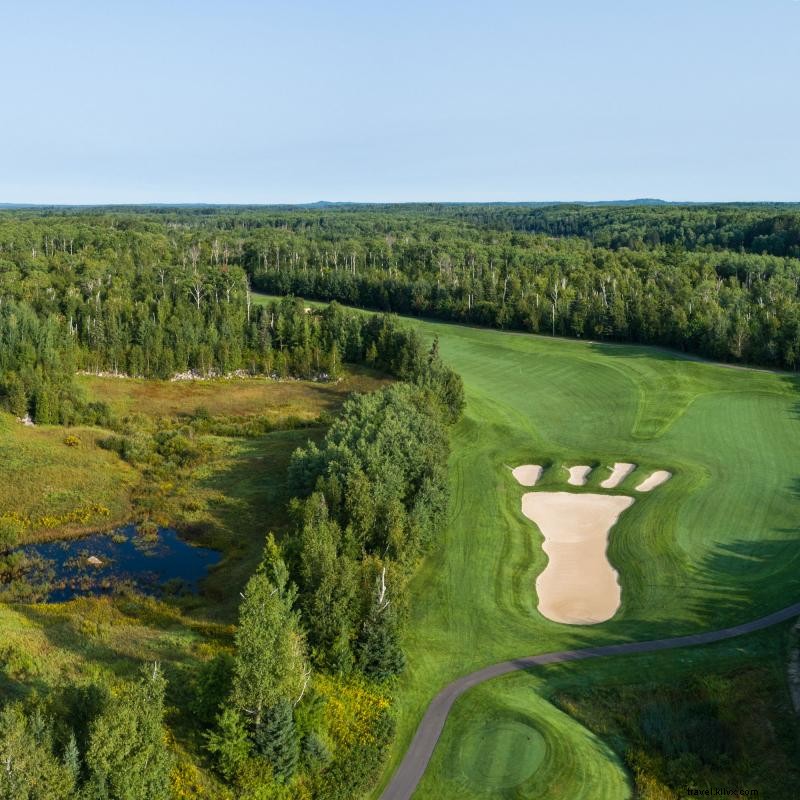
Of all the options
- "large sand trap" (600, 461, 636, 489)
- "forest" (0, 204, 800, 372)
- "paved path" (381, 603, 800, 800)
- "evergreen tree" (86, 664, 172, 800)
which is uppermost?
"forest" (0, 204, 800, 372)

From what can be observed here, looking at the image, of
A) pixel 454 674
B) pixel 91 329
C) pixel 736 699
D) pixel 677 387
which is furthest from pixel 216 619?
pixel 91 329

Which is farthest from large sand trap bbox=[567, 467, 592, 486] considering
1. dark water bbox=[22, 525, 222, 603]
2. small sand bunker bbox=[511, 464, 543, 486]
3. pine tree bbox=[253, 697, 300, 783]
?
pine tree bbox=[253, 697, 300, 783]

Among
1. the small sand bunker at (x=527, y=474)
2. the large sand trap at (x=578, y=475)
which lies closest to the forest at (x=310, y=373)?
the small sand bunker at (x=527, y=474)

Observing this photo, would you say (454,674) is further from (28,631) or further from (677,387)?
(677,387)

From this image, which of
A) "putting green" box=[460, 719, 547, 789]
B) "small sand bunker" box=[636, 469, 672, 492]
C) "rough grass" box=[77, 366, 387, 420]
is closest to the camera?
"putting green" box=[460, 719, 547, 789]

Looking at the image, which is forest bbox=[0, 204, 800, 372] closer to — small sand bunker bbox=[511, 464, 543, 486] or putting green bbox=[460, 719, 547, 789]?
small sand bunker bbox=[511, 464, 543, 486]

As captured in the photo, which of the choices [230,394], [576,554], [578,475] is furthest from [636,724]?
[230,394]
